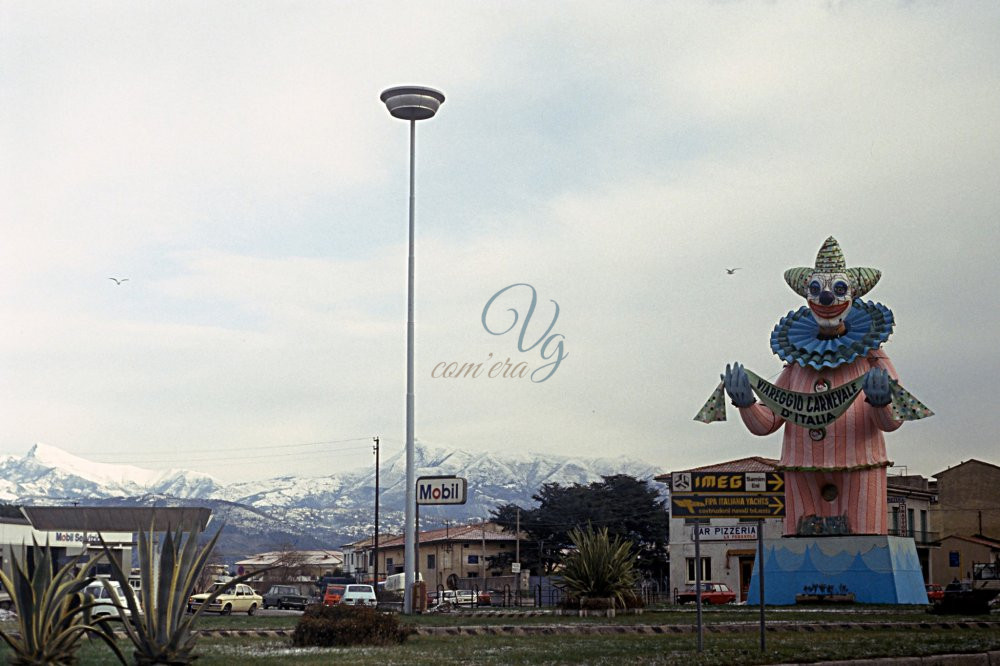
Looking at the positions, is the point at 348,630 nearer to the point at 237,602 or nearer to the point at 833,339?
the point at 833,339

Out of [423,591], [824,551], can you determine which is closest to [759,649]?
[423,591]

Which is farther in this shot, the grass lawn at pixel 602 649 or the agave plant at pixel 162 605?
the grass lawn at pixel 602 649

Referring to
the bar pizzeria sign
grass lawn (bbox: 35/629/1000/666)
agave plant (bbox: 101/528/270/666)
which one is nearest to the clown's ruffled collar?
the bar pizzeria sign

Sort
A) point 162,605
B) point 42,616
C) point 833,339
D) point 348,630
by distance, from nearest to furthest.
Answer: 1. point 42,616
2. point 162,605
3. point 348,630
4. point 833,339

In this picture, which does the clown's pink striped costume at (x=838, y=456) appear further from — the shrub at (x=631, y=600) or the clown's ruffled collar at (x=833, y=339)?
the shrub at (x=631, y=600)

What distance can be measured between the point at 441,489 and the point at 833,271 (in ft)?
47.7

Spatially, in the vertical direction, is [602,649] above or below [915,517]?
below

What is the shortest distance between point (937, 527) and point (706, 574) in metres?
21.5

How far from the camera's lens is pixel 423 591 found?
3650 centimetres

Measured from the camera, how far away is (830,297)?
39.1 metres

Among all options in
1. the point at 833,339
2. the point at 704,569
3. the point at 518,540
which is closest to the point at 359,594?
the point at 833,339

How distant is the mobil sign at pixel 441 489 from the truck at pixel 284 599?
2470 centimetres

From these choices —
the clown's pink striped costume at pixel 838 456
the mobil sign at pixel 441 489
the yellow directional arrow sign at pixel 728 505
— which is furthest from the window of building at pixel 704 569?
the mobil sign at pixel 441 489

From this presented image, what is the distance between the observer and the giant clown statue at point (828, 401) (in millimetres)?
38938
